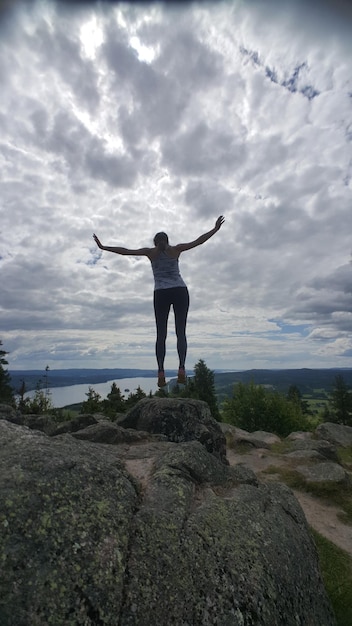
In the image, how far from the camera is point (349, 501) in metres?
16.1

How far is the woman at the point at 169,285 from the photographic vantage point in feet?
32.4

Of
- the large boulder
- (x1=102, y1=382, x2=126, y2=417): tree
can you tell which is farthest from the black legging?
(x1=102, y1=382, x2=126, y2=417): tree

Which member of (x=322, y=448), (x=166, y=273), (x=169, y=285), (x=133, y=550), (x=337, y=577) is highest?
(x=166, y=273)

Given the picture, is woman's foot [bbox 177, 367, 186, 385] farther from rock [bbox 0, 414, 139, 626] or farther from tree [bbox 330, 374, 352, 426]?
tree [bbox 330, 374, 352, 426]

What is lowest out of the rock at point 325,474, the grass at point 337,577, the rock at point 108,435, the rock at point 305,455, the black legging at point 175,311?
the grass at point 337,577

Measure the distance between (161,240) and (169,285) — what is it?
145 centimetres

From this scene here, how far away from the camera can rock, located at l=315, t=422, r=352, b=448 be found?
32.5 metres

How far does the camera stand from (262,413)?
57.5 meters

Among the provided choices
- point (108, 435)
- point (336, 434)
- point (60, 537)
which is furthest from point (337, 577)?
point (336, 434)

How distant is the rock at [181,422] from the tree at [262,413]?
155 feet

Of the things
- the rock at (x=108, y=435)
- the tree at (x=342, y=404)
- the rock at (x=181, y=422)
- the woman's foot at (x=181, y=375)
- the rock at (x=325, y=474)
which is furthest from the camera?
the tree at (x=342, y=404)

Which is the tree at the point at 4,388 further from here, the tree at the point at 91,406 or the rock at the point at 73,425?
the rock at the point at 73,425

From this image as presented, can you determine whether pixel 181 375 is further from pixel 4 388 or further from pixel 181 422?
pixel 4 388

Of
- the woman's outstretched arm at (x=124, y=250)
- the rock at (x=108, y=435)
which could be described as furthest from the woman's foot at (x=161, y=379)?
the woman's outstretched arm at (x=124, y=250)
